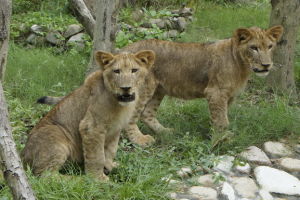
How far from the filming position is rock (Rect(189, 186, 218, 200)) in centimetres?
543

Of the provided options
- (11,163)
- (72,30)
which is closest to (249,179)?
(11,163)

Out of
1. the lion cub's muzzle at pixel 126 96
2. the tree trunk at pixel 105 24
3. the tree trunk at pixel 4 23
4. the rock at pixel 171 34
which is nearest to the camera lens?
the lion cub's muzzle at pixel 126 96

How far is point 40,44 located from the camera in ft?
36.0

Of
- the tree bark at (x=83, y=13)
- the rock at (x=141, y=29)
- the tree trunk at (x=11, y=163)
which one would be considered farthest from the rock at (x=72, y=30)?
the tree trunk at (x=11, y=163)

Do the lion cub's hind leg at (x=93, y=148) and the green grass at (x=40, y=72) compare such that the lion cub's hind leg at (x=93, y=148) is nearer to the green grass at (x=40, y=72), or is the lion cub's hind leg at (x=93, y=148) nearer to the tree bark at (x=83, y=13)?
the green grass at (x=40, y=72)

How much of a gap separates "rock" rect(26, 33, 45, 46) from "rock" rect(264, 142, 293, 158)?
5.82 metres

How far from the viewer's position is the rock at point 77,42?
1066 centimetres

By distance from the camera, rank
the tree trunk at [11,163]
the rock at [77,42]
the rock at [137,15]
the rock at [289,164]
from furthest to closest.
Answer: the rock at [137,15]
the rock at [77,42]
the rock at [289,164]
the tree trunk at [11,163]

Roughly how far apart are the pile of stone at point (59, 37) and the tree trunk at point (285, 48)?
3.94 m

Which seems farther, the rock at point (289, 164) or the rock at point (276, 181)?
the rock at point (289, 164)

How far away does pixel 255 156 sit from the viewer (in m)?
6.38

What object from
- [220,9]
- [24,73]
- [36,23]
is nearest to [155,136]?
[24,73]

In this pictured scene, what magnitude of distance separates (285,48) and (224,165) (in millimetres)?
3198

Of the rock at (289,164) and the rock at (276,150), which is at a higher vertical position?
the rock at (276,150)
